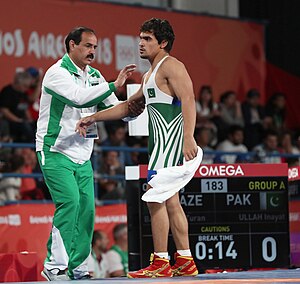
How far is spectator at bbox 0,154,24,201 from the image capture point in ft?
41.5

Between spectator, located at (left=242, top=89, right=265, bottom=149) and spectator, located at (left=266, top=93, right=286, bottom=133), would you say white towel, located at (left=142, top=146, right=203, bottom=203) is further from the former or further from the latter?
spectator, located at (left=266, top=93, right=286, bottom=133)

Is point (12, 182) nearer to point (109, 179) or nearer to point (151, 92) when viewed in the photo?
point (109, 179)

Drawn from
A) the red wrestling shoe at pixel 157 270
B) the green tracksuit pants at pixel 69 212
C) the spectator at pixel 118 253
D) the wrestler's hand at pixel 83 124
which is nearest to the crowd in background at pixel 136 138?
the spectator at pixel 118 253

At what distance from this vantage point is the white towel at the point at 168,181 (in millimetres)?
7641

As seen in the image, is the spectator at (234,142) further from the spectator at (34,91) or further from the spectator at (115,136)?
the spectator at (34,91)

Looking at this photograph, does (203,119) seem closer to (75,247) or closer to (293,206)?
(293,206)

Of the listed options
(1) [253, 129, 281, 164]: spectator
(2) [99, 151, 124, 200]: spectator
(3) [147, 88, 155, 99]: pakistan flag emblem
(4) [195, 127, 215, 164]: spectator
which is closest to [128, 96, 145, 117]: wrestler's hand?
(3) [147, 88, 155, 99]: pakistan flag emblem

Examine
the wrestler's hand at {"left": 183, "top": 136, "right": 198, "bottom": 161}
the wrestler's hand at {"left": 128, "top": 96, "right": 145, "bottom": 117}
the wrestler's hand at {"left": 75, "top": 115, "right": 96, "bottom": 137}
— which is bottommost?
the wrestler's hand at {"left": 183, "top": 136, "right": 198, "bottom": 161}

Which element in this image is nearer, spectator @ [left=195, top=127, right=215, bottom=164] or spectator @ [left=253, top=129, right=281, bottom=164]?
spectator @ [left=195, top=127, right=215, bottom=164]

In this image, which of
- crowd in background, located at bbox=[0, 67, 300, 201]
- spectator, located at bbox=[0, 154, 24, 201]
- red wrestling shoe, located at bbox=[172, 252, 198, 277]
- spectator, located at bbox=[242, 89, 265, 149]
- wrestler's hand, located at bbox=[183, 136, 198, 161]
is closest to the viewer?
wrestler's hand, located at bbox=[183, 136, 198, 161]

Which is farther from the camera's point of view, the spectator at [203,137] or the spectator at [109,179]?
the spectator at [203,137]

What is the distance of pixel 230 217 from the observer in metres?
→ 9.42

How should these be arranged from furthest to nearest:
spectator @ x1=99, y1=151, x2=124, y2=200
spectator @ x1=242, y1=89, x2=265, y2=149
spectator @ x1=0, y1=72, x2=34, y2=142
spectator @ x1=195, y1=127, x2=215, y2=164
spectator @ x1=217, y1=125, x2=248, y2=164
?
spectator @ x1=242, y1=89, x2=265, y2=149 < spectator @ x1=217, y1=125, x2=248, y2=164 < spectator @ x1=195, y1=127, x2=215, y2=164 < spectator @ x1=0, y1=72, x2=34, y2=142 < spectator @ x1=99, y1=151, x2=124, y2=200

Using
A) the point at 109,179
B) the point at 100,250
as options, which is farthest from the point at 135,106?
the point at 109,179
